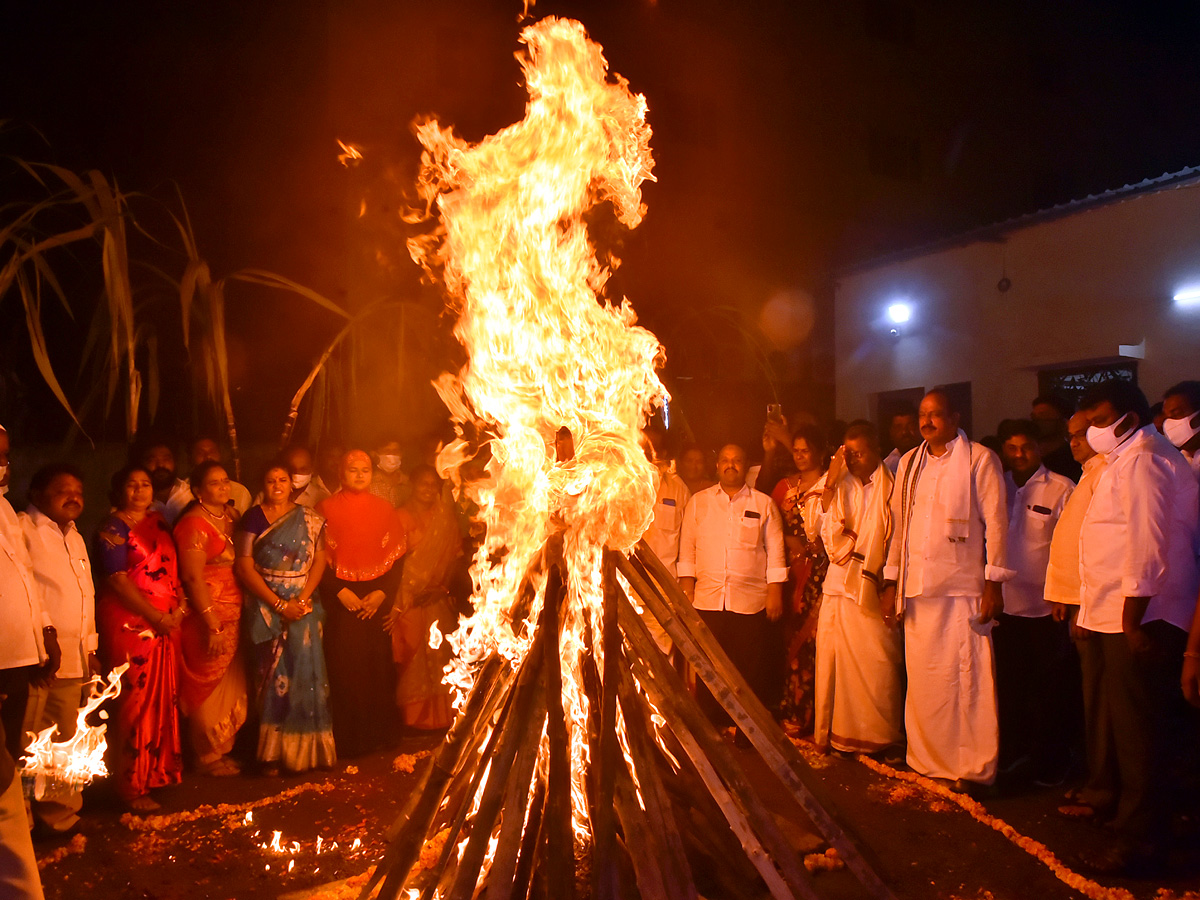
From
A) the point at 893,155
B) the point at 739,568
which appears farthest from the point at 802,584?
the point at 893,155

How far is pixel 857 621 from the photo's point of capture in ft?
20.6

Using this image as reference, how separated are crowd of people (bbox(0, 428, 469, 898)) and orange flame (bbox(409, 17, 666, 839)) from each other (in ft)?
8.01

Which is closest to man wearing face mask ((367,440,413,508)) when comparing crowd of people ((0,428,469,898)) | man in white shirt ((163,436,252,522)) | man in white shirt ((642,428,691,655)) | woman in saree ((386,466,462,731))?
crowd of people ((0,428,469,898))

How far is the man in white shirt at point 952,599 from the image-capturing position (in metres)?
5.47

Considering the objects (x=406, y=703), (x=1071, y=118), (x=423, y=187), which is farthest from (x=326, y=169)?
(x=1071, y=118)

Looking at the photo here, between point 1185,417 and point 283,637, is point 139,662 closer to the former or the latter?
point 283,637

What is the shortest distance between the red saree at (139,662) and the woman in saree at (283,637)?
599mm

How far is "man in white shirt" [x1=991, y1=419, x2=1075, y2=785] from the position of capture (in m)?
5.82

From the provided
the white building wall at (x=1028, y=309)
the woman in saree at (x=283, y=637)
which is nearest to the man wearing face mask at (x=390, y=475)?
the woman in saree at (x=283, y=637)

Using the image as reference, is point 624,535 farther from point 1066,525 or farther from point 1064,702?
point 1064,702

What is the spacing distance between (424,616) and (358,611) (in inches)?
22.9

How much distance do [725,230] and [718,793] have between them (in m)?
13.3

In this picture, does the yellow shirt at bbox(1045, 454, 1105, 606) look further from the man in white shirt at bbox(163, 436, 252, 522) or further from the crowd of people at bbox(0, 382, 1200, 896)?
the man in white shirt at bbox(163, 436, 252, 522)

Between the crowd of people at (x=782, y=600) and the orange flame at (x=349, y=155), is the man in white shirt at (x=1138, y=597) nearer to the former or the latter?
the crowd of people at (x=782, y=600)
